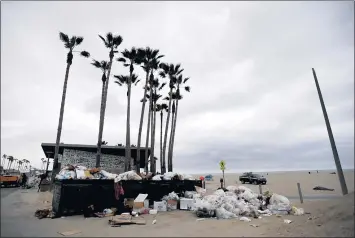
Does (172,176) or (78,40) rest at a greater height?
(78,40)

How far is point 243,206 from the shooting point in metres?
9.90

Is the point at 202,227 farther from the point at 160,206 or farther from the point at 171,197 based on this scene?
the point at 171,197

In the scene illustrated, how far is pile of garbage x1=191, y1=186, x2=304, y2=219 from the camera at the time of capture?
9398mm

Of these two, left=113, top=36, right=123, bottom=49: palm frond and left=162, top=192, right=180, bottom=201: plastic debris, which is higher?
left=113, top=36, right=123, bottom=49: palm frond

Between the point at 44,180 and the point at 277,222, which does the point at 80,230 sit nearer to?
the point at 277,222

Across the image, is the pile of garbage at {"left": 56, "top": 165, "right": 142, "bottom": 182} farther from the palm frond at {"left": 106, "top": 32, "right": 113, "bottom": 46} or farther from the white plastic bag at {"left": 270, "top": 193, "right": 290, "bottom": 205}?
the palm frond at {"left": 106, "top": 32, "right": 113, "bottom": 46}

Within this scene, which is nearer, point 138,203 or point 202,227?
point 202,227

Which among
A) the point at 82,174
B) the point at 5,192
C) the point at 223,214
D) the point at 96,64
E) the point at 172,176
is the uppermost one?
the point at 96,64

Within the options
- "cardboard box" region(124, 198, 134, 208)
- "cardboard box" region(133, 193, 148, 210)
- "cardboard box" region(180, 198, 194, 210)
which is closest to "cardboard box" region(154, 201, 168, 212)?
"cardboard box" region(133, 193, 148, 210)

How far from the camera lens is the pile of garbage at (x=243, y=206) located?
9.40m

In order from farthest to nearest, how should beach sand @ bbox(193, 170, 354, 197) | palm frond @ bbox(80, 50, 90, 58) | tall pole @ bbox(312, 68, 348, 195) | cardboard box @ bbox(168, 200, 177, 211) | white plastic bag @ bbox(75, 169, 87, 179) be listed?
palm frond @ bbox(80, 50, 90, 58), beach sand @ bbox(193, 170, 354, 197), tall pole @ bbox(312, 68, 348, 195), cardboard box @ bbox(168, 200, 177, 211), white plastic bag @ bbox(75, 169, 87, 179)

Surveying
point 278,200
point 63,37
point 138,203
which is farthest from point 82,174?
point 63,37

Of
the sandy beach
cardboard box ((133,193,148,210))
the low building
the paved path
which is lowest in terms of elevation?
the sandy beach

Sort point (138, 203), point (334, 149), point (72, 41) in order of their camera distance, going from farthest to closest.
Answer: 1. point (72, 41)
2. point (334, 149)
3. point (138, 203)
